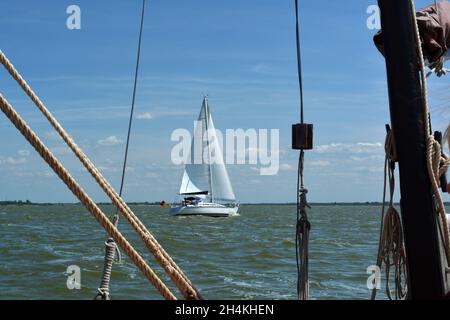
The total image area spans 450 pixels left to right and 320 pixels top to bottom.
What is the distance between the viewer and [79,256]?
22.6 m

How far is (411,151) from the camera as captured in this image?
2.59m

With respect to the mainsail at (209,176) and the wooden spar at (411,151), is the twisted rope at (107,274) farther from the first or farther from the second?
the mainsail at (209,176)

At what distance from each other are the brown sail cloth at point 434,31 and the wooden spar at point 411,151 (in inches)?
5.4

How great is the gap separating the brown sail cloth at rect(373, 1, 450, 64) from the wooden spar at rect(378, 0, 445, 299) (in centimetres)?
14

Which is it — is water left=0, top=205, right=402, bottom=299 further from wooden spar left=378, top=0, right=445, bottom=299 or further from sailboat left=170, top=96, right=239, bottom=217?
sailboat left=170, top=96, right=239, bottom=217

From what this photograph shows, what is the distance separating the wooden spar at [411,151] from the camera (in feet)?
8.24

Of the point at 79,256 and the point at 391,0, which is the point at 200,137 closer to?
the point at 79,256

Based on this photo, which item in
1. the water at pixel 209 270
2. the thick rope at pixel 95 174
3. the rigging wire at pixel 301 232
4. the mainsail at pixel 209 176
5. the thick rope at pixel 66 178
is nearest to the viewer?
the thick rope at pixel 66 178

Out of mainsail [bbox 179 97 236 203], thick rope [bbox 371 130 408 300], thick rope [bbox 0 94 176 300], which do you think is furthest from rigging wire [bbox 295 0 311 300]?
mainsail [bbox 179 97 236 203]

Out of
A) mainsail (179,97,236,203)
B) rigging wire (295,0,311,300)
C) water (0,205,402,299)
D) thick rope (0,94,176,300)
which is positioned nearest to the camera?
thick rope (0,94,176,300)

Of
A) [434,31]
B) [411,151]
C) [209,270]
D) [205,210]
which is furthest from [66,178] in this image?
[205,210]

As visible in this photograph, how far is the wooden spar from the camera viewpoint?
98.9 inches

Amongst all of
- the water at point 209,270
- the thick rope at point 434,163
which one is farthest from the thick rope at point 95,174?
the water at point 209,270
